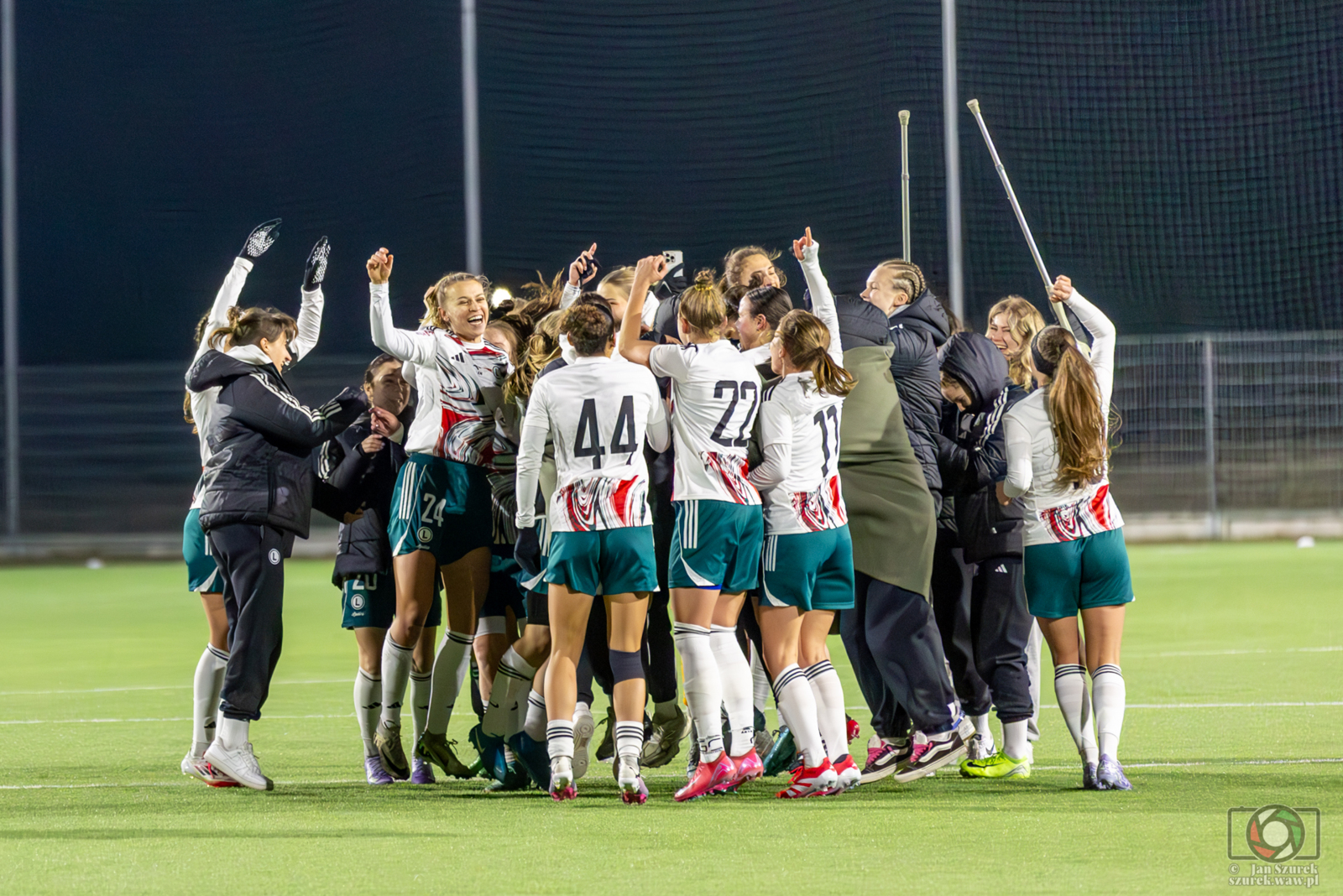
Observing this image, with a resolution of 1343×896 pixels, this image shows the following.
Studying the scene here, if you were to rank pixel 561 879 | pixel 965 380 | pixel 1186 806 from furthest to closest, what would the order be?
→ pixel 965 380 → pixel 1186 806 → pixel 561 879

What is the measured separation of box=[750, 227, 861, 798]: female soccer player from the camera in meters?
5.21

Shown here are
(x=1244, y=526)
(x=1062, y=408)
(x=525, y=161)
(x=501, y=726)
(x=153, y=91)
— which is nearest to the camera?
(x=1062, y=408)

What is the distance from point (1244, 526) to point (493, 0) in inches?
420

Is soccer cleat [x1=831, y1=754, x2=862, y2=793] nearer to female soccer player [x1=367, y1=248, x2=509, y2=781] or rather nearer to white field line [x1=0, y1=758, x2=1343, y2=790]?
white field line [x1=0, y1=758, x2=1343, y2=790]

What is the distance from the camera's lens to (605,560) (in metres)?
5.17

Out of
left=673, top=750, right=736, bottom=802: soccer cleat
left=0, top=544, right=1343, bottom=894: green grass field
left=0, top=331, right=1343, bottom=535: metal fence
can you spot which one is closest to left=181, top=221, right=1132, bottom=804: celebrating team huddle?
left=673, top=750, right=736, bottom=802: soccer cleat

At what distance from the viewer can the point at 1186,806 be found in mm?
4883

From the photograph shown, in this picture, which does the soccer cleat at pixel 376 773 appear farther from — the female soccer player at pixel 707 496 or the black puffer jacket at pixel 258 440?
the female soccer player at pixel 707 496

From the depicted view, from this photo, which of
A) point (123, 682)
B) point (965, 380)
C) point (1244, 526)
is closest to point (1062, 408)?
point (965, 380)

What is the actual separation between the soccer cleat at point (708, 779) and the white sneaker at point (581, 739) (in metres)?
0.60

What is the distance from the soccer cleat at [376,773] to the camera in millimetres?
5805

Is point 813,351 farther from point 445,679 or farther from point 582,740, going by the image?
point 445,679

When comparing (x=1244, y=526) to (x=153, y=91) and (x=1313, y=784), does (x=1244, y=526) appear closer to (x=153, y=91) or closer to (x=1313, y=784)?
(x=1313, y=784)

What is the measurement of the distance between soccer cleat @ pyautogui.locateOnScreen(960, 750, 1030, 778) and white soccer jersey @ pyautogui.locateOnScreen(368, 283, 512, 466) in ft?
6.79
